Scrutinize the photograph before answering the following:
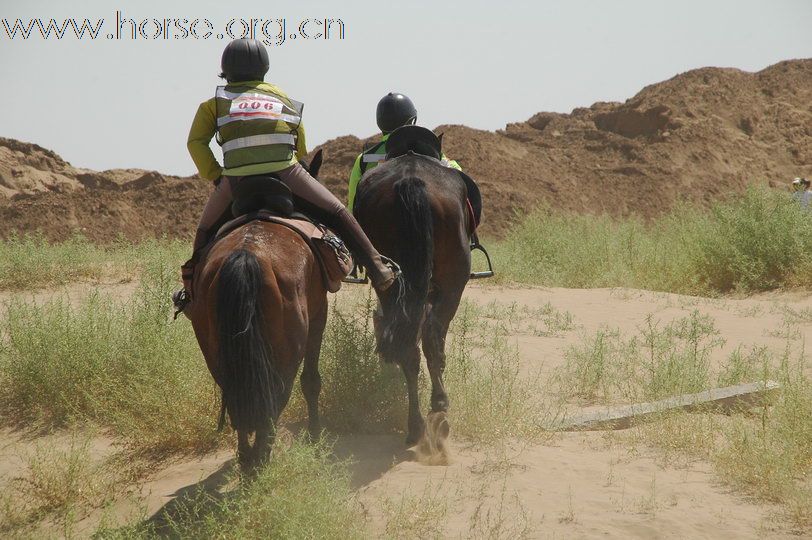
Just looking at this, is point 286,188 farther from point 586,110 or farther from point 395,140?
point 586,110

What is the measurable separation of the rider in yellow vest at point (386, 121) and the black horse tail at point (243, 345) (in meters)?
2.87

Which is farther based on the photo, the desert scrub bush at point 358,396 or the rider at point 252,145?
the desert scrub bush at point 358,396

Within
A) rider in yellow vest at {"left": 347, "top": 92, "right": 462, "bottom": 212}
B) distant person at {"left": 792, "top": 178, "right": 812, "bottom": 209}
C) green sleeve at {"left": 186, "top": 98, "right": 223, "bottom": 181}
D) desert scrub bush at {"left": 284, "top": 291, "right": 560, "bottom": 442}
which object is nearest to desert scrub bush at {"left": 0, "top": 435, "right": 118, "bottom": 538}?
desert scrub bush at {"left": 284, "top": 291, "right": 560, "bottom": 442}

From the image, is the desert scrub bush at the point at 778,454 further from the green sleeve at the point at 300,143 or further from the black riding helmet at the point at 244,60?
the black riding helmet at the point at 244,60

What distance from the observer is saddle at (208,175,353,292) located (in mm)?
4836

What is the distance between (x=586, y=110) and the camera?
3306cm

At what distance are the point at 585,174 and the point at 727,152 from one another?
6205 millimetres

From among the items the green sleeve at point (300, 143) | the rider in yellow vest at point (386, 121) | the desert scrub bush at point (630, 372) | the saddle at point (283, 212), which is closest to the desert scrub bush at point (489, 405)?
the desert scrub bush at point (630, 372)

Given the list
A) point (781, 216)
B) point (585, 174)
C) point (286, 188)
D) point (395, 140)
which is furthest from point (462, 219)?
point (585, 174)

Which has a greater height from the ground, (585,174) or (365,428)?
(585,174)

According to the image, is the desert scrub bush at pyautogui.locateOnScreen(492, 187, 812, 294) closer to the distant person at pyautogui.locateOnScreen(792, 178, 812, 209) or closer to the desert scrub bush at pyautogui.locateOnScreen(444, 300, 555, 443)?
the distant person at pyautogui.locateOnScreen(792, 178, 812, 209)

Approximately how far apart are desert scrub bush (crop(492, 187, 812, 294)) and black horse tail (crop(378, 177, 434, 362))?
755 centimetres

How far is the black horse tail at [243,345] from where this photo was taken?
13.4ft

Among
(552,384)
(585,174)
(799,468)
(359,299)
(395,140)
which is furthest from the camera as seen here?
(585,174)
